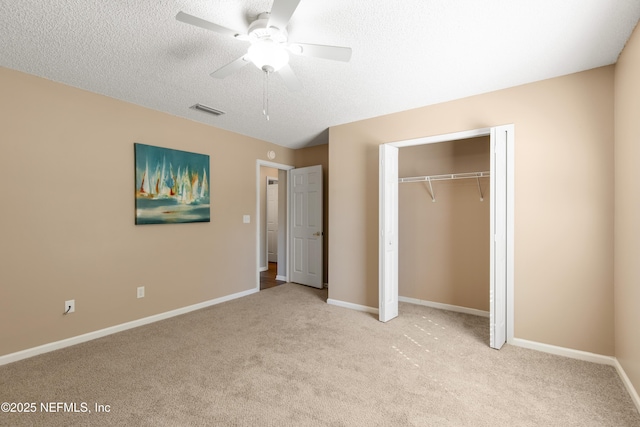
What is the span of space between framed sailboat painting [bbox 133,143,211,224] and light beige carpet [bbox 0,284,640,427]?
1.33 metres

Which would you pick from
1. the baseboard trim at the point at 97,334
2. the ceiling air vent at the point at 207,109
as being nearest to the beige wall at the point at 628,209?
the ceiling air vent at the point at 207,109

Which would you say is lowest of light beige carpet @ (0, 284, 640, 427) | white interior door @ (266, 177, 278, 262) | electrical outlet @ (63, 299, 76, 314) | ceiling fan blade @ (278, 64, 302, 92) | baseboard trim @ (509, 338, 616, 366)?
light beige carpet @ (0, 284, 640, 427)

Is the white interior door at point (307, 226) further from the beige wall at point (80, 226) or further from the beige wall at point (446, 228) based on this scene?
the beige wall at point (80, 226)

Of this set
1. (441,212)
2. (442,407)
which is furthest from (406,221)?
(442,407)

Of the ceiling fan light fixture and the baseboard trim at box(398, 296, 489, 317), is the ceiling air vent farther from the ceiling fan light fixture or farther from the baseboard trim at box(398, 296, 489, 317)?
the baseboard trim at box(398, 296, 489, 317)

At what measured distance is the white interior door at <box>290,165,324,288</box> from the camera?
4969 millimetres

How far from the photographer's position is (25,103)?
2.55 meters

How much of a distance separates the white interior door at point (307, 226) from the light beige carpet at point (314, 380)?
185 cm

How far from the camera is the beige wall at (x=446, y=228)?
141 inches

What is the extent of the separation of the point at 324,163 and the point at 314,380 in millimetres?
3698

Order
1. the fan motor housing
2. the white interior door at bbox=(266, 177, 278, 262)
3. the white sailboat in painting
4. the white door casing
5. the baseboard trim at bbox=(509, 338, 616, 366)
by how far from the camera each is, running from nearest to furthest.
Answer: the fan motor housing < the baseboard trim at bbox=(509, 338, 616, 366) < the white door casing < the white sailboat in painting < the white interior door at bbox=(266, 177, 278, 262)

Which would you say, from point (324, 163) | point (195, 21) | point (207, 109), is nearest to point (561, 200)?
point (195, 21)

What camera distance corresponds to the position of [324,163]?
5.19m

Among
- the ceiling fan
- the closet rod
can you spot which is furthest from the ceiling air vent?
the closet rod
